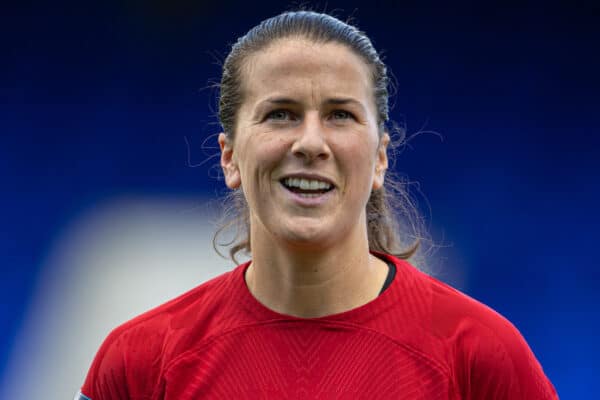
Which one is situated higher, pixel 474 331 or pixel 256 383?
pixel 474 331

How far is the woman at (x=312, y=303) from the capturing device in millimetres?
1331

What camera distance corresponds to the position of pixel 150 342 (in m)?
1.47

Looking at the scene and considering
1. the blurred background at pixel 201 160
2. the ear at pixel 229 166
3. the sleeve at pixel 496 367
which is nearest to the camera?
the sleeve at pixel 496 367

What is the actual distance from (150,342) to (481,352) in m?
0.69

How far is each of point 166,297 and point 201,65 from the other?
3.47 ft

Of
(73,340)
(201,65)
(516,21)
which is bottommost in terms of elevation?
(73,340)

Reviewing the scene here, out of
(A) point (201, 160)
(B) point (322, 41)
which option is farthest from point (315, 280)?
(A) point (201, 160)

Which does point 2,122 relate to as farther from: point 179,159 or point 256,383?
point 256,383

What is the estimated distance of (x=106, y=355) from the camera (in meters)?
1.49

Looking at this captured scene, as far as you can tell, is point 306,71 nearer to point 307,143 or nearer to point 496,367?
point 307,143

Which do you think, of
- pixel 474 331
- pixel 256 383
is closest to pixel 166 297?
pixel 256 383

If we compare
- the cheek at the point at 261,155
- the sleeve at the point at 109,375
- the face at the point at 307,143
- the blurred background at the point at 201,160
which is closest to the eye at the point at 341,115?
the face at the point at 307,143

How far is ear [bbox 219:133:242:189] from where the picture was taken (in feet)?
5.08

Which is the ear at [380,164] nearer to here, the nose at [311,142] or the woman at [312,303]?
the woman at [312,303]
